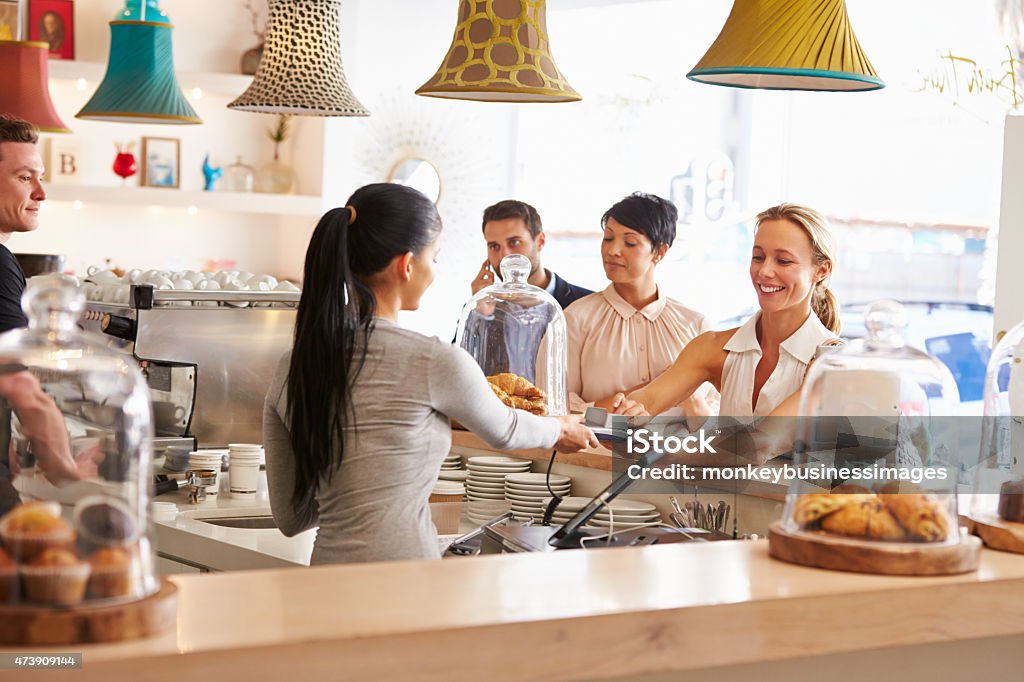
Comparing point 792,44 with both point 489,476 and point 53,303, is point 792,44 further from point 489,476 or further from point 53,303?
point 53,303

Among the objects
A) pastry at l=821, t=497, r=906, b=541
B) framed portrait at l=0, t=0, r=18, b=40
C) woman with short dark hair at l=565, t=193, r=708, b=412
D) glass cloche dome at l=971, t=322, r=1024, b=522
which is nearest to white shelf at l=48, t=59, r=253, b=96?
framed portrait at l=0, t=0, r=18, b=40

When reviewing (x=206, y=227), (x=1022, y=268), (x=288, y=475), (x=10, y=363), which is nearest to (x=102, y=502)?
(x=10, y=363)

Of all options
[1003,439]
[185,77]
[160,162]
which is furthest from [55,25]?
[1003,439]

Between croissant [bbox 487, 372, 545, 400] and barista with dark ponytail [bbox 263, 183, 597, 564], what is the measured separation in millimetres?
842

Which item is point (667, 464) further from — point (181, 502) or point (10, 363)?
point (10, 363)

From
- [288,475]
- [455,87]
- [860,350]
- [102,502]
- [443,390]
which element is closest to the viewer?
[102,502]

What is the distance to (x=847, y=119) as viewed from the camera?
771 cm

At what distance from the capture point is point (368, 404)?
2.10m

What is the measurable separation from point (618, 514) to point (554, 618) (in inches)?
56.9

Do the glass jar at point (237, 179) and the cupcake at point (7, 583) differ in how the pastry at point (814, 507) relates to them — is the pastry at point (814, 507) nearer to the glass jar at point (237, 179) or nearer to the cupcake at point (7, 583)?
the cupcake at point (7, 583)

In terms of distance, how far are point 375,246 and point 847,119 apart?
19.9ft

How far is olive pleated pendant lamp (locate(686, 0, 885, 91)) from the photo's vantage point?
2.75 metres

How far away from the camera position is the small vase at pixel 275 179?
7727mm

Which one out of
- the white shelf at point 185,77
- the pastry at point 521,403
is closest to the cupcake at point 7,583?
the pastry at point 521,403
